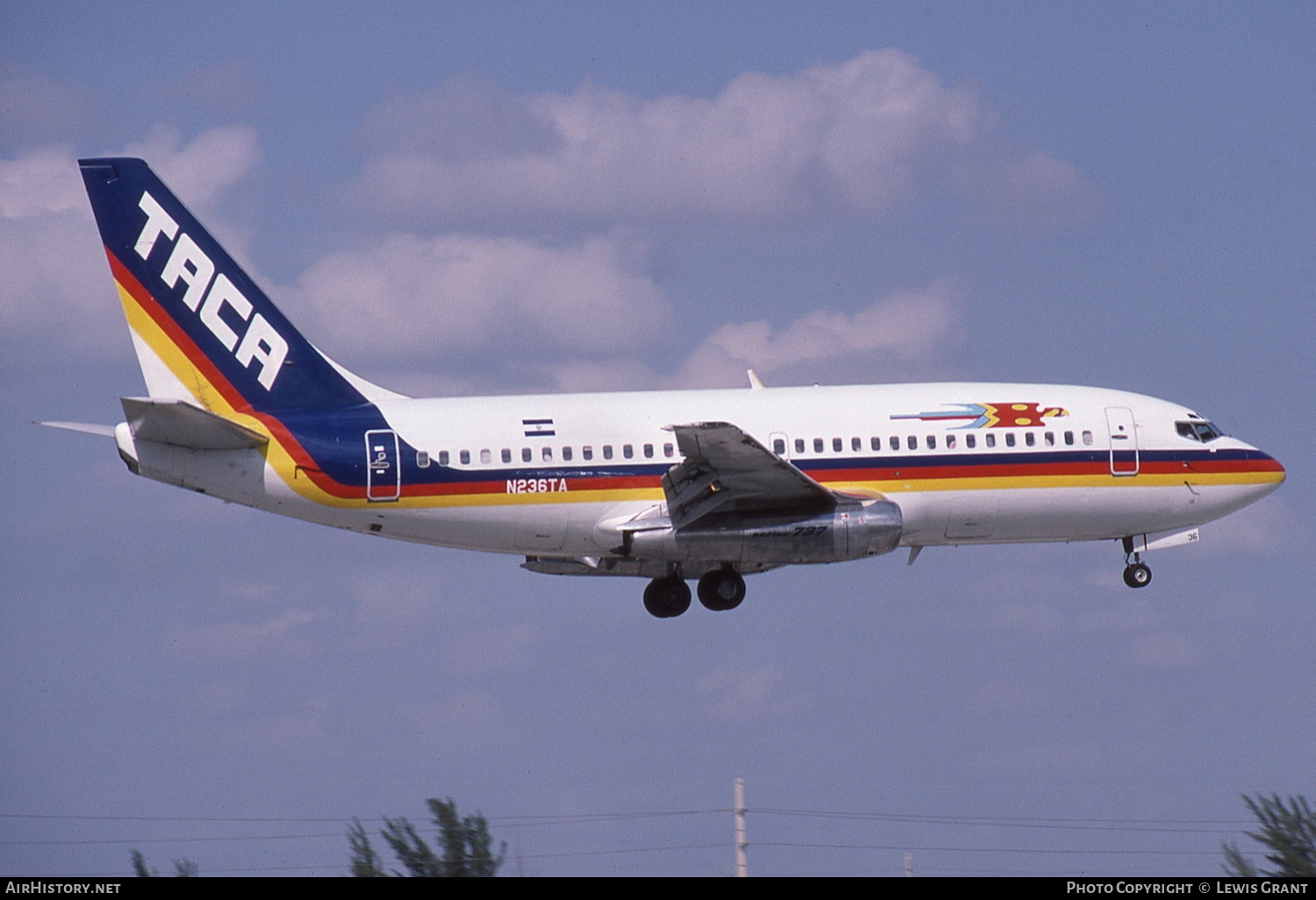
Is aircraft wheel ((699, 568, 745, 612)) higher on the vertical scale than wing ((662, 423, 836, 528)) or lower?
lower

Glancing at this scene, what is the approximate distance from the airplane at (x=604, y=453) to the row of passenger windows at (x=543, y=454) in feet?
0.17

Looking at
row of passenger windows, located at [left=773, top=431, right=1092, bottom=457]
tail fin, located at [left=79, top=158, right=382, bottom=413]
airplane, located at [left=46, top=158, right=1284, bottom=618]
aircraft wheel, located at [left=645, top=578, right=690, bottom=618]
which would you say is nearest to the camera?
airplane, located at [left=46, top=158, right=1284, bottom=618]

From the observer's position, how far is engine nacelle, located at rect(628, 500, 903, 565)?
45.2 meters

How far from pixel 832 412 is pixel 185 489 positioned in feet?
56.0

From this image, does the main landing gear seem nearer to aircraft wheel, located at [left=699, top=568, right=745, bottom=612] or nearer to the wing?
aircraft wheel, located at [left=699, top=568, right=745, bottom=612]

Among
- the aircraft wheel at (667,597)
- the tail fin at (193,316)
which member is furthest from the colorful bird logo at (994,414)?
the tail fin at (193,316)

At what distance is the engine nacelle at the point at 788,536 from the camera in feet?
148

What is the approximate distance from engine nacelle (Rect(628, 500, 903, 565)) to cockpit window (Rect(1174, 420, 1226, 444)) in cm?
956

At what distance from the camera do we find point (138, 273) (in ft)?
155

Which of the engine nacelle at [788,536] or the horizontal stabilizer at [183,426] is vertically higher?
the horizontal stabilizer at [183,426]

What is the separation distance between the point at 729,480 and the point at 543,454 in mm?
5046

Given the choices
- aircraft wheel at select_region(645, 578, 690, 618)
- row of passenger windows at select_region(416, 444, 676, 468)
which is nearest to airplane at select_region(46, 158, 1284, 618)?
row of passenger windows at select_region(416, 444, 676, 468)

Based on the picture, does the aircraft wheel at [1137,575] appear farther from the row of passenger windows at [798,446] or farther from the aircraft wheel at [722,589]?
the aircraft wheel at [722,589]

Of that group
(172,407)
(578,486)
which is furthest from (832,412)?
(172,407)
